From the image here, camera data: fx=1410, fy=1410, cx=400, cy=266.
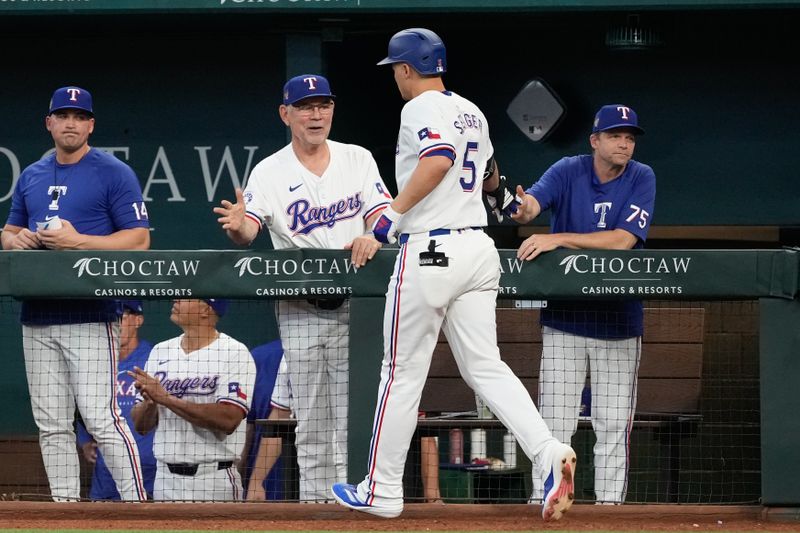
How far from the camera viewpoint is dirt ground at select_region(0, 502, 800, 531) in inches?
208

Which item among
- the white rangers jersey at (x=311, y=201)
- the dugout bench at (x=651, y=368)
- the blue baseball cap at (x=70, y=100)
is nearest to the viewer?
the white rangers jersey at (x=311, y=201)

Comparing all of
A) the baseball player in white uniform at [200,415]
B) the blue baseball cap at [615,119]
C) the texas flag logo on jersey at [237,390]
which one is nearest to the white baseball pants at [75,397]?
the baseball player in white uniform at [200,415]

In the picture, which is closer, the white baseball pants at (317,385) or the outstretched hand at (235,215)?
the outstretched hand at (235,215)

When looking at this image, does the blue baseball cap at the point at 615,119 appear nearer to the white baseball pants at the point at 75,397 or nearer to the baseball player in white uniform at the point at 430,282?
the baseball player in white uniform at the point at 430,282

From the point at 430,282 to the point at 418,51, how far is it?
2.77 ft

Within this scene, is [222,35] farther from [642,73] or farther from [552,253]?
[552,253]

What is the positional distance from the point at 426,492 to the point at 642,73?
312 cm

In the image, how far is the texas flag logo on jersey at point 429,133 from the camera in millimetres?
4938

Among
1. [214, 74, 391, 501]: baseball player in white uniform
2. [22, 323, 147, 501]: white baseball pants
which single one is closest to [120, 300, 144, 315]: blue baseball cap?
[22, 323, 147, 501]: white baseball pants

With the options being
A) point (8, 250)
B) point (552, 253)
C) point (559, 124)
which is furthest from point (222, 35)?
point (552, 253)

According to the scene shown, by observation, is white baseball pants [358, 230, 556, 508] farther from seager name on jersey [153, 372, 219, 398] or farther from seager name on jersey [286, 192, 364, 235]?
seager name on jersey [153, 372, 219, 398]

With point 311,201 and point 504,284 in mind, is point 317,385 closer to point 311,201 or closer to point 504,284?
point 311,201

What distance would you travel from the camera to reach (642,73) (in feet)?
25.8

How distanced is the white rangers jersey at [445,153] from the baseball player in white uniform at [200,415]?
138 cm
